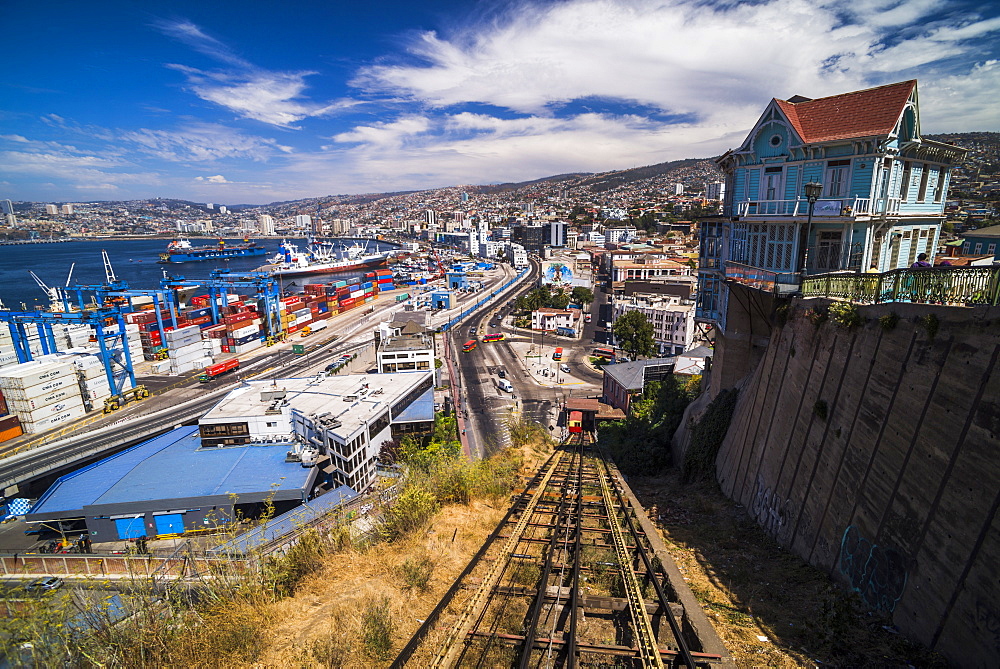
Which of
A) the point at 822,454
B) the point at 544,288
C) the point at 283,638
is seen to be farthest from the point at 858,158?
the point at 544,288

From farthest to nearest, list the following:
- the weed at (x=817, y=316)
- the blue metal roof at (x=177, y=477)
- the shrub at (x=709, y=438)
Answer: the blue metal roof at (x=177, y=477) < the shrub at (x=709, y=438) < the weed at (x=817, y=316)

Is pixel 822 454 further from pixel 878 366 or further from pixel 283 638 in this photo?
pixel 283 638

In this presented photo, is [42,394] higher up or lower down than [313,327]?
higher up

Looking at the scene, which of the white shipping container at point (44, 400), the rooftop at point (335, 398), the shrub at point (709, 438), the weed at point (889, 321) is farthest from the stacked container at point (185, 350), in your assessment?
the weed at point (889, 321)

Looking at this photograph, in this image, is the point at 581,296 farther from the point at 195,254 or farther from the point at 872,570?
the point at 195,254

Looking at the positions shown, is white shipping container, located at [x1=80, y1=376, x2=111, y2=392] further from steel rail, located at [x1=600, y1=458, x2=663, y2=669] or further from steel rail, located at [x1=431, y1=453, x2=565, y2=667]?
steel rail, located at [x1=600, y1=458, x2=663, y2=669]

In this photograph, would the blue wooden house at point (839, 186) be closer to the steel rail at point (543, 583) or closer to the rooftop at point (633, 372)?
the steel rail at point (543, 583)

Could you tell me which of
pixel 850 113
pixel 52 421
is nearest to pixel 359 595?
pixel 850 113
